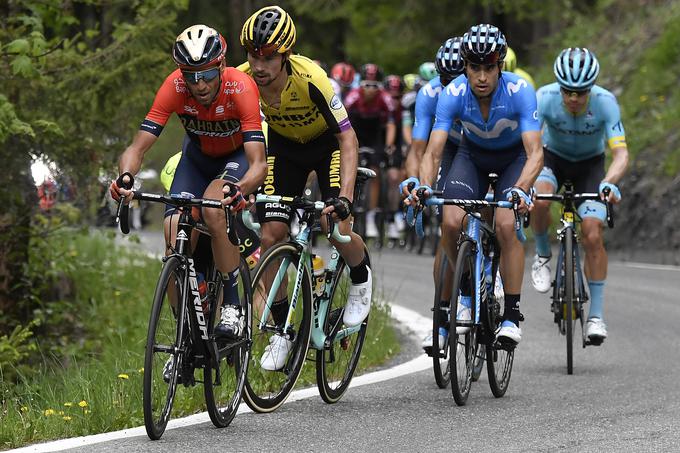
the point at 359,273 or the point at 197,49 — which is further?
the point at 359,273

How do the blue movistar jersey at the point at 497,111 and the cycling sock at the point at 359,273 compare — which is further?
the blue movistar jersey at the point at 497,111

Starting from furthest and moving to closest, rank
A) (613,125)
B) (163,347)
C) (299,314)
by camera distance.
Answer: (613,125) < (299,314) < (163,347)

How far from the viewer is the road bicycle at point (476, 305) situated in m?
8.03

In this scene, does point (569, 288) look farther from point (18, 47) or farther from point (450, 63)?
point (18, 47)

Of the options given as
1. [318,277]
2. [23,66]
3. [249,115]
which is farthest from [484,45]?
[23,66]

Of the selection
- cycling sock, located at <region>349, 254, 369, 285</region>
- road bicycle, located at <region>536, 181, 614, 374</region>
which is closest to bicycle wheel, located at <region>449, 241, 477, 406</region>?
cycling sock, located at <region>349, 254, 369, 285</region>

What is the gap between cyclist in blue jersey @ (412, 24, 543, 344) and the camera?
849cm

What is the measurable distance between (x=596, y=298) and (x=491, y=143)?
1.94m

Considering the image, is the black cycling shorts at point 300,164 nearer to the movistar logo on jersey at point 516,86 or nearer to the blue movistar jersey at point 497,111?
the blue movistar jersey at point 497,111

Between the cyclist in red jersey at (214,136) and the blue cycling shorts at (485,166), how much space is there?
1.76 m

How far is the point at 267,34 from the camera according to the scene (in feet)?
25.0

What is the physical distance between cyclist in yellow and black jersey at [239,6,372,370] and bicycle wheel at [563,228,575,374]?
187cm

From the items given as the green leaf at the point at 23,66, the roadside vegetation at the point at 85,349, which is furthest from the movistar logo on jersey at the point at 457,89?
the green leaf at the point at 23,66

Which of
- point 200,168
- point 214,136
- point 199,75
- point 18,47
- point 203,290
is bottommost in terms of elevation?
point 203,290
